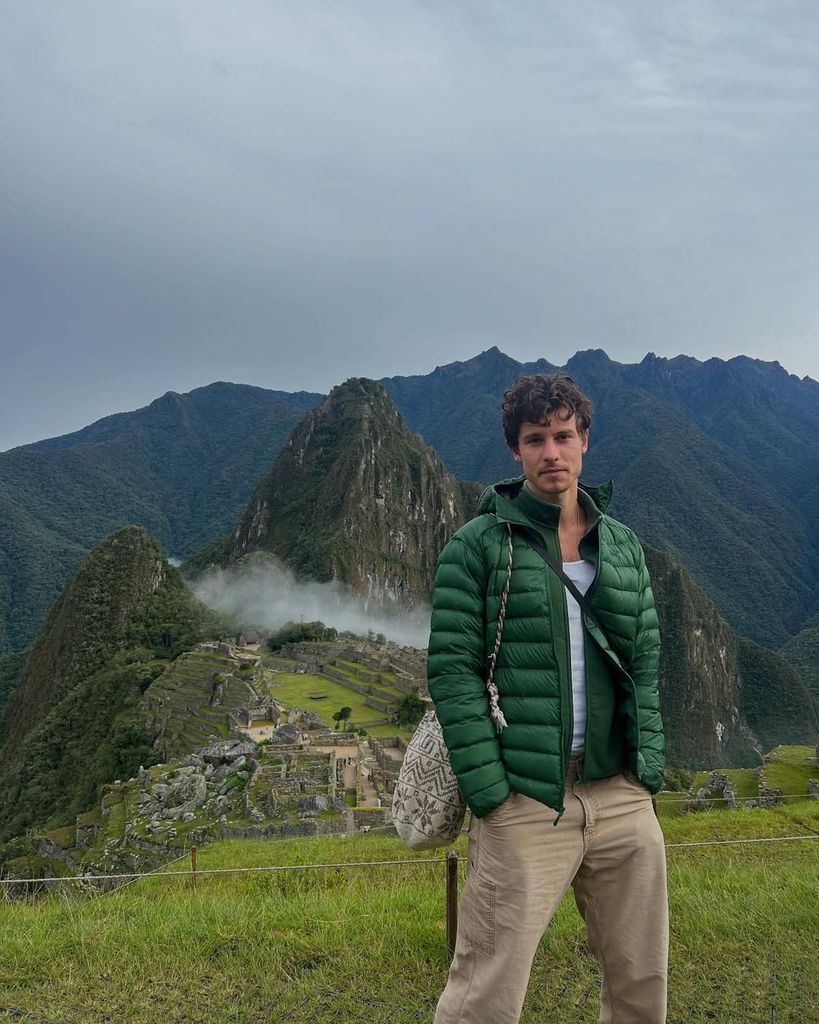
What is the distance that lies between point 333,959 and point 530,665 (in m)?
1.90

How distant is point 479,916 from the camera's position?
1959 millimetres

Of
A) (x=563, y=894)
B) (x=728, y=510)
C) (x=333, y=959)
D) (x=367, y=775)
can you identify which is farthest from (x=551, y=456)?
(x=728, y=510)

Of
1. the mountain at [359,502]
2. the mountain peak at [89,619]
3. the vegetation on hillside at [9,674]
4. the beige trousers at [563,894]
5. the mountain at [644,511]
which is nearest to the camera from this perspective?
the beige trousers at [563,894]

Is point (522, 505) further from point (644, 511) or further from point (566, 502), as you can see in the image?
point (644, 511)

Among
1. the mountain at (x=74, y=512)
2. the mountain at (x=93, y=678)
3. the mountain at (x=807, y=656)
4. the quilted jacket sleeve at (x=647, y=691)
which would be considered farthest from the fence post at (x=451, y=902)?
the mountain at (x=74, y=512)

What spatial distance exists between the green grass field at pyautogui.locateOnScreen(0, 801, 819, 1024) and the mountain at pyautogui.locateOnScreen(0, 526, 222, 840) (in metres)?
24.0

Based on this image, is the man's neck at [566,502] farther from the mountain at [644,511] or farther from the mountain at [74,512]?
the mountain at [74,512]

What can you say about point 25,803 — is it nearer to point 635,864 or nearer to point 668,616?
point 635,864

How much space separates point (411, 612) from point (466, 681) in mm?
88011

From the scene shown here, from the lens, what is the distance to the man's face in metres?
2.13

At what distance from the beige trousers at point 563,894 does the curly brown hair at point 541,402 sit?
3.63 feet

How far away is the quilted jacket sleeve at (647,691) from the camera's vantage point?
2.13 m

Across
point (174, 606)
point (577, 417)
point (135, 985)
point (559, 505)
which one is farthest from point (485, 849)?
point (174, 606)

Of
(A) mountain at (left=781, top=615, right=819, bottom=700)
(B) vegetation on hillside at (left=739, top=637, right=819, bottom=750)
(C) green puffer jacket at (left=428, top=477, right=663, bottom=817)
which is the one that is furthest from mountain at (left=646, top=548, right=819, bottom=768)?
(C) green puffer jacket at (left=428, top=477, right=663, bottom=817)
